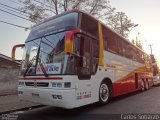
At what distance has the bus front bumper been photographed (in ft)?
23.1

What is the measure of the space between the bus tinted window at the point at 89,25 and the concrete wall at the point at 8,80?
1121 centimetres

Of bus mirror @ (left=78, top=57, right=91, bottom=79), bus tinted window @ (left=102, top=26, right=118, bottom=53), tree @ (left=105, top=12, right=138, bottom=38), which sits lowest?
bus mirror @ (left=78, top=57, right=91, bottom=79)

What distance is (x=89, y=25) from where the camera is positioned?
8766mm

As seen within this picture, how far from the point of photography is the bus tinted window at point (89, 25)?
8.36 metres

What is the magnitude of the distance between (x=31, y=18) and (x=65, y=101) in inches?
662

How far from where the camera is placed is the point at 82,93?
769cm

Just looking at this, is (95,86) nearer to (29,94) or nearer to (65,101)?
(65,101)

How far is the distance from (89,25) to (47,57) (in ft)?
7.17

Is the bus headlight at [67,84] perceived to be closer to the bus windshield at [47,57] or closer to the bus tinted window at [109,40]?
the bus windshield at [47,57]

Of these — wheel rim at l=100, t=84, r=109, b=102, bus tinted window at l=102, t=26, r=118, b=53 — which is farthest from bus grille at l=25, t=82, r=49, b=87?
bus tinted window at l=102, t=26, r=118, b=53

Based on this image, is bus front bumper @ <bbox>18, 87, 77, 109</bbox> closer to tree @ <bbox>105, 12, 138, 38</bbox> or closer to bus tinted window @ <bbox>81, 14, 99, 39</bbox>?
bus tinted window @ <bbox>81, 14, 99, 39</bbox>


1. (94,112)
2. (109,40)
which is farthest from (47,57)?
(109,40)

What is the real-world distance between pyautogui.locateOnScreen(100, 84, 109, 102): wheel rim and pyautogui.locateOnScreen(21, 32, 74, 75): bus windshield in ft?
8.19

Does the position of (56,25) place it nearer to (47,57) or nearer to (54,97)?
(47,57)
